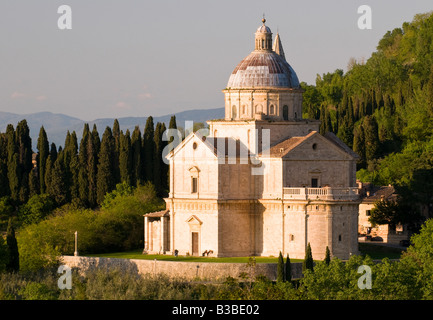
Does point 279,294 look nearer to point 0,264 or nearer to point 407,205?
point 0,264

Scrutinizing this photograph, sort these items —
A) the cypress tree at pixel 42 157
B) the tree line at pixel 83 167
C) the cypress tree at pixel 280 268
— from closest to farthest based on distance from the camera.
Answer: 1. the cypress tree at pixel 280 268
2. the tree line at pixel 83 167
3. the cypress tree at pixel 42 157

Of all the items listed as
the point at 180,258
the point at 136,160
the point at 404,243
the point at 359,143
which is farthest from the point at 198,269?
the point at 359,143

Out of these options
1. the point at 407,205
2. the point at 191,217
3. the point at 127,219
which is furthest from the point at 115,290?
the point at 407,205

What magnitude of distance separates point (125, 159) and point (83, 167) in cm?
302

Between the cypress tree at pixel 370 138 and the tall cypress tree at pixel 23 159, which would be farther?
the cypress tree at pixel 370 138

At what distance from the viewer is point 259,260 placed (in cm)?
7106

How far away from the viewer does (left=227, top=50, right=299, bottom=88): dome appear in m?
75.1

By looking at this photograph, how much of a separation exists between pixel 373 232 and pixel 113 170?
18.8m

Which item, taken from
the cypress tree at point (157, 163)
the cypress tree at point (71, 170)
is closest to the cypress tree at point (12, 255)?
the cypress tree at point (71, 170)

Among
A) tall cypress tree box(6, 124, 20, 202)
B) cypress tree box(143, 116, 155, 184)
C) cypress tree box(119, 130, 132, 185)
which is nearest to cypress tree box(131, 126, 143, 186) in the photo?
cypress tree box(119, 130, 132, 185)

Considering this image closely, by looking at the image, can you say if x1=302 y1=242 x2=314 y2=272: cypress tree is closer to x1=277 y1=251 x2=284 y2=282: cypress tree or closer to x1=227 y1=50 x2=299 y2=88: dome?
x1=277 y1=251 x2=284 y2=282: cypress tree

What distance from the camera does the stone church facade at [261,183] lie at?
7169 cm

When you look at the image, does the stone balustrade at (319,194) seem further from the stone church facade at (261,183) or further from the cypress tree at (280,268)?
the cypress tree at (280,268)

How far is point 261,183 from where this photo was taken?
7344 cm
